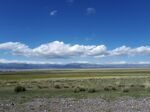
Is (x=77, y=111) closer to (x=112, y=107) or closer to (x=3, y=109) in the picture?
(x=112, y=107)

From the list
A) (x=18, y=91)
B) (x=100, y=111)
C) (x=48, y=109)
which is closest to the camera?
(x=100, y=111)

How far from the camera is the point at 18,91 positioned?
1460 inches

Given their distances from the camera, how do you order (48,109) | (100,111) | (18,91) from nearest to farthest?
(100,111)
(48,109)
(18,91)

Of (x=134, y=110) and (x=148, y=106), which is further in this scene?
(x=148, y=106)

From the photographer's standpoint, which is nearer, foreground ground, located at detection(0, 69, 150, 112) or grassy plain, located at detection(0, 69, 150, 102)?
foreground ground, located at detection(0, 69, 150, 112)

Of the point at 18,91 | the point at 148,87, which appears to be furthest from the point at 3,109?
the point at 148,87

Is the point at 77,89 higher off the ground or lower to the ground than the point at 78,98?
higher

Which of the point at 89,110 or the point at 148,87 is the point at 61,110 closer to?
the point at 89,110

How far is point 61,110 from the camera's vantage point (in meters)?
20.1

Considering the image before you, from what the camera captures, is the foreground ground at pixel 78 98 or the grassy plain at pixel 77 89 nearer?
the foreground ground at pixel 78 98

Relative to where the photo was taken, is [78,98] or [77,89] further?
[77,89]

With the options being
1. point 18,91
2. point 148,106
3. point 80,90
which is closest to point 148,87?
point 80,90

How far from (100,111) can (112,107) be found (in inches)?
81.9

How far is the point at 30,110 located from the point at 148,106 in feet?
25.5
